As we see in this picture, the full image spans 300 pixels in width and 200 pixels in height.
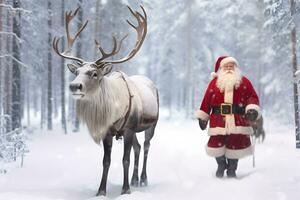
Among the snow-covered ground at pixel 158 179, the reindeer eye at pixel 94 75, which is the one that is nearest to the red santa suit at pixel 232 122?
the snow-covered ground at pixel 158 179

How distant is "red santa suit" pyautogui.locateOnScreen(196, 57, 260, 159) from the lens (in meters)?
7.58

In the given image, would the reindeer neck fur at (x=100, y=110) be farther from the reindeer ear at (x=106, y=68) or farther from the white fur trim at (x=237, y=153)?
the white fur trim at (x=237, y=153)

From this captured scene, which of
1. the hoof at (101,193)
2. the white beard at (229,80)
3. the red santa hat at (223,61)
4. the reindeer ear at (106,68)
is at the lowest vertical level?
the hoof at (101,193)

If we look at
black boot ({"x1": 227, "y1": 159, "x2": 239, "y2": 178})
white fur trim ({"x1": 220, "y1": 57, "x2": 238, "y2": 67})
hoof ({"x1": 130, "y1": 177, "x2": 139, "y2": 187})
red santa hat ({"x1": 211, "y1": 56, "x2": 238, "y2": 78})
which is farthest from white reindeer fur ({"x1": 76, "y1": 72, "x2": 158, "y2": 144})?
black boot ({"x1": 227, "y1": 159, "x2": 239, "y2": 178})

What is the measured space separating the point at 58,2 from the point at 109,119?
48.3 ft

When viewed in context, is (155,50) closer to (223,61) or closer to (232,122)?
(223,61)

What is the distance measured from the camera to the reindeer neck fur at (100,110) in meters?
6.55

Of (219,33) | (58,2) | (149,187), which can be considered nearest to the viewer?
(149,187)

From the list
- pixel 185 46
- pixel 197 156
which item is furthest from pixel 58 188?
pixel 185 46

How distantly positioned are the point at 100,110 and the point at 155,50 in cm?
4164

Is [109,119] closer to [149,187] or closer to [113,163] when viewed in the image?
[149,187]

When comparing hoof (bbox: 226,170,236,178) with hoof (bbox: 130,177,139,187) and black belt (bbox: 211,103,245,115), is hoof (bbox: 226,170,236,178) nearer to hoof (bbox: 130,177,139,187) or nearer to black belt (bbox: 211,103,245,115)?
black belt (bbox: 211,103,245,115)

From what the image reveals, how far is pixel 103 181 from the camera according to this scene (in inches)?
263

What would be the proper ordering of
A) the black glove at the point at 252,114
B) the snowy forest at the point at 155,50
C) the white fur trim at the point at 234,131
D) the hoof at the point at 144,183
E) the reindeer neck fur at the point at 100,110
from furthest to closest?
the snowy forest at the point at 155,50
the hoof at the point at 144,183
the white fur trim at the point at 234,131
the black glove at the point at 252,114
the reindeer neck fur at the point at 100,110
